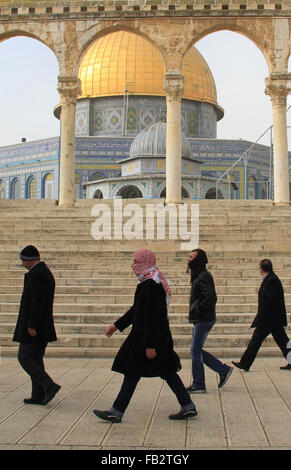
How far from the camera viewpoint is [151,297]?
16.0 feet

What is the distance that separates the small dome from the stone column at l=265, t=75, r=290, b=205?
14.4 m

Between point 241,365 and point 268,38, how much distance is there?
13.6 m

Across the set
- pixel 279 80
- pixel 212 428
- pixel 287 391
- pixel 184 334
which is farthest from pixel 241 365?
pixel 279 80

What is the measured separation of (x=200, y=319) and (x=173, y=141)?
12.4 meters

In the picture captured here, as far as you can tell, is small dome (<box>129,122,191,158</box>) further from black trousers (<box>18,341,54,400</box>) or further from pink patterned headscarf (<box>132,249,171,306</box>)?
pink patterned headscarf (<box>132,249,171,306</box>)

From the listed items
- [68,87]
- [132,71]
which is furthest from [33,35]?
[132,71]

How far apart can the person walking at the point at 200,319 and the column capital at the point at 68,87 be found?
13.0 m

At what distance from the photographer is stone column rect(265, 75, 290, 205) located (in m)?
17.4

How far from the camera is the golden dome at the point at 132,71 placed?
133 feet

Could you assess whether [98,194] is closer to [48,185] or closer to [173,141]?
[48,185]

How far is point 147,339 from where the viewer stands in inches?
188

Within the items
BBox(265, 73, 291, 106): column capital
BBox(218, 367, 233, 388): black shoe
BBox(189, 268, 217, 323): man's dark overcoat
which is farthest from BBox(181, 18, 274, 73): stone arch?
BBox(218, 367, 233, 388): black shoe
